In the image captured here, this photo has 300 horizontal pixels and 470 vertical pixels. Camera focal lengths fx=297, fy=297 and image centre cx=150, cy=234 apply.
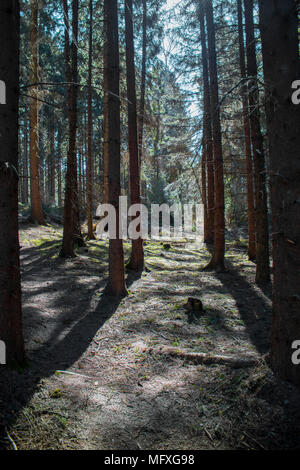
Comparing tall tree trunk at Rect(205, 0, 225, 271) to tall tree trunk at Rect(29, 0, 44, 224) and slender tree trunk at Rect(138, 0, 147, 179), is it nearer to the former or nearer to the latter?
slender tree trunk at Rect(138, 0, 147, 179)

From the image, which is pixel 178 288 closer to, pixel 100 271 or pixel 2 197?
pixel 100 271

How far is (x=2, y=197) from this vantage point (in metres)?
3.26

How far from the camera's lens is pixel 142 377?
4.08 metres

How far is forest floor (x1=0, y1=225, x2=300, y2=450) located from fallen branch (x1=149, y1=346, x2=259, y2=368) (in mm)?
39

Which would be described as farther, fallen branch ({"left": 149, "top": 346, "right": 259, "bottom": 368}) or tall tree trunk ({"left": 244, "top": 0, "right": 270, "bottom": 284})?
tall tree trunk ({"left": 244, "top": 0, "right": 270, "bottom": 284})

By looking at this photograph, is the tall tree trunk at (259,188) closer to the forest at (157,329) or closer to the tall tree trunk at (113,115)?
the forest at (157,329)

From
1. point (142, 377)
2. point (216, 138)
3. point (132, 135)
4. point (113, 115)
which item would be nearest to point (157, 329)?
point (142, 377)

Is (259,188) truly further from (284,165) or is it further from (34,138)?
(34,138)

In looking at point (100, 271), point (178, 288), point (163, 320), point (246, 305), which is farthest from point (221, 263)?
point (163, 320)

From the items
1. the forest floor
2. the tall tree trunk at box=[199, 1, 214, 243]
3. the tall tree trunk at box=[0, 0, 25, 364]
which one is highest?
the tall tree trunk at box=[199, 1, 214, 243]

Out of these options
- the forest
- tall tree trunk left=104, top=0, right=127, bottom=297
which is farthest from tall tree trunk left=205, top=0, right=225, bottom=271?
tall tree trunk left=104, top=0, right=127, bottom=297

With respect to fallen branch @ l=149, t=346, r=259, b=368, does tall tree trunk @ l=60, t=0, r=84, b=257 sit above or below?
above

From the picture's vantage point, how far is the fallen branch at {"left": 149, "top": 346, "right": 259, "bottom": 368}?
13.2ft

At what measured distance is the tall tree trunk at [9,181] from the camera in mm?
3240
